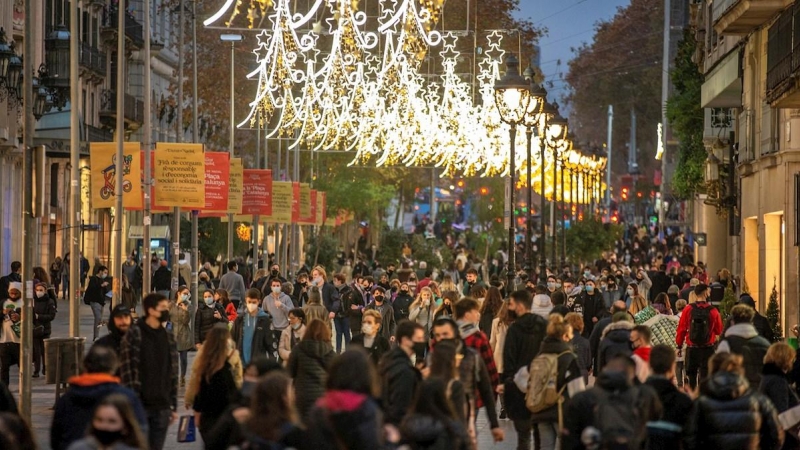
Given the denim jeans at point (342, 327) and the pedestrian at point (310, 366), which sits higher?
the pedestrian at point (310, 366)

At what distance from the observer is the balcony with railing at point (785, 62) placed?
2425 centimetres

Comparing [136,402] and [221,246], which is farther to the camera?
[221,246]

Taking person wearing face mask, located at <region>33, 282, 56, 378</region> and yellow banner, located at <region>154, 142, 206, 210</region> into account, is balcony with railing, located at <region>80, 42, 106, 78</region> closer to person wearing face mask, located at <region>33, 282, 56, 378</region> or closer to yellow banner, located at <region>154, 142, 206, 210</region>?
yellow banner, located at <region>154, 142, 206, 210</region>

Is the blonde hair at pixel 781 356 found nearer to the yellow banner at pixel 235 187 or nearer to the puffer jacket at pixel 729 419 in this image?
the puffer jacket at pixel 729 419

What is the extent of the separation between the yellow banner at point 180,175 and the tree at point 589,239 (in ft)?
101

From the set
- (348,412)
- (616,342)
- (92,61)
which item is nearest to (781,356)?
(616,342)

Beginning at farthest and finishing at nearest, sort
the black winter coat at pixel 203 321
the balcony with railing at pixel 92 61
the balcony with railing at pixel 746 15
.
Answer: the balcony with railing at pixel 92 61, the balcony with railing at pixel 746 15, the black winter coat at pixel 203 321

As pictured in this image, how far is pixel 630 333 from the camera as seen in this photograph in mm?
16953

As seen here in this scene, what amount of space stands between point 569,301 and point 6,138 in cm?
2229

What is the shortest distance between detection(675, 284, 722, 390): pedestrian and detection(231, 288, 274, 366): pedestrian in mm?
4819

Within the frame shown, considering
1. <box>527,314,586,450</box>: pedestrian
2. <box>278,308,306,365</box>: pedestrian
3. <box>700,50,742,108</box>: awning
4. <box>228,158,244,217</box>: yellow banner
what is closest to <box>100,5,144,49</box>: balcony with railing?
<box>228,158,244,217</box>: yellow banner

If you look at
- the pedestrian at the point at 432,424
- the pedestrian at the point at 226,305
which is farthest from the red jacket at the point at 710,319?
the pedestrian at the point at 432,424

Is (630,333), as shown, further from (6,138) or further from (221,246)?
(221,246)

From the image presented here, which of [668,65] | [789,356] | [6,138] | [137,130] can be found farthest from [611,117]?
[789,356]
